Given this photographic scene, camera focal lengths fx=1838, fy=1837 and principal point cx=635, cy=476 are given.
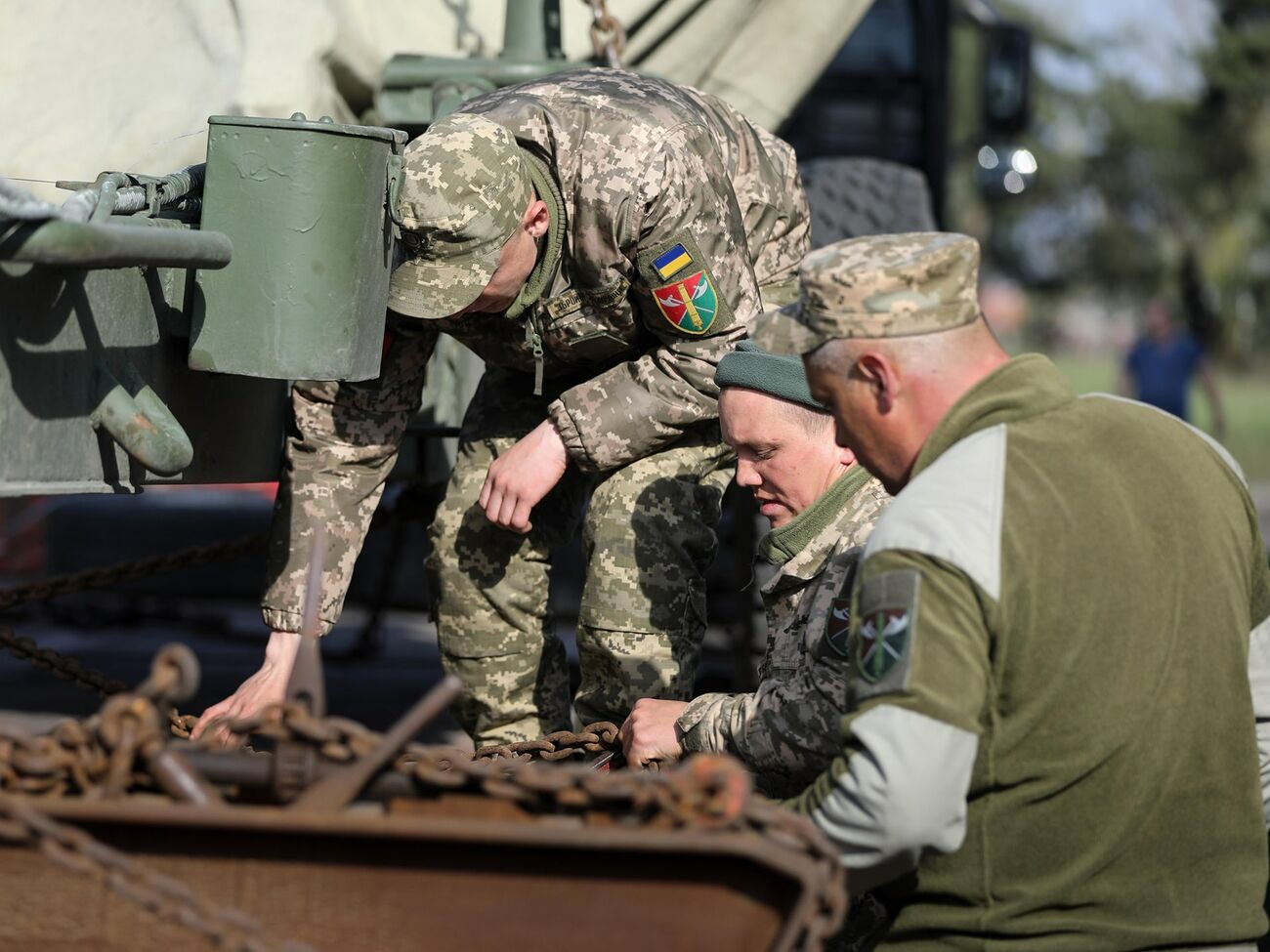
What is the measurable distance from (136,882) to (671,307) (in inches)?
68.2

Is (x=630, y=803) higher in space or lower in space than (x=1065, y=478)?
lower

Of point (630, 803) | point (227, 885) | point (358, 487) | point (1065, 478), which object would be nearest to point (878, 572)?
point (1065, 478)

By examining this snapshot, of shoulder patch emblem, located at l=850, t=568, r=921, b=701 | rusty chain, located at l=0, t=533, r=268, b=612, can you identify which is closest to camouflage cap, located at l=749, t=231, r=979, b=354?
shoulder patch emblem, located at l=850, t=568, r=921, b=701

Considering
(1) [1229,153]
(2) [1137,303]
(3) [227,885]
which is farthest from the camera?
(2) [1137,303]

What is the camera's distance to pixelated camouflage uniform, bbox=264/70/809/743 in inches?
131

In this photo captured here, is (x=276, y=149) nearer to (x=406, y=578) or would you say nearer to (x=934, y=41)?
(x=406, y=578)

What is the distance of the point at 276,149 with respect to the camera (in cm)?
277

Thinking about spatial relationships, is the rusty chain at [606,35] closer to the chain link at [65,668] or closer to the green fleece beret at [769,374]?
the green fleece beret at [769,374]

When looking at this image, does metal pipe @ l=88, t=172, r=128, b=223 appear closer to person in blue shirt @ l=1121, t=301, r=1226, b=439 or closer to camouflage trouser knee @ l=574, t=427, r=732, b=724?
camouflage trouser knee @ l=574, t=427, r=732, b=724

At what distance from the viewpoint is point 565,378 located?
375cm

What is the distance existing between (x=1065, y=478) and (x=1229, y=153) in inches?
1502

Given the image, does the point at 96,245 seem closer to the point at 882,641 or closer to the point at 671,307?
the point at 882,641

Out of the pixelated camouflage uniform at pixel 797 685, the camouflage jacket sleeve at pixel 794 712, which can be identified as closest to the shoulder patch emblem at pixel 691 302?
the pixelated camouflage uniform at pixel 797 685

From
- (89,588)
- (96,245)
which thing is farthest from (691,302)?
(89,588)
